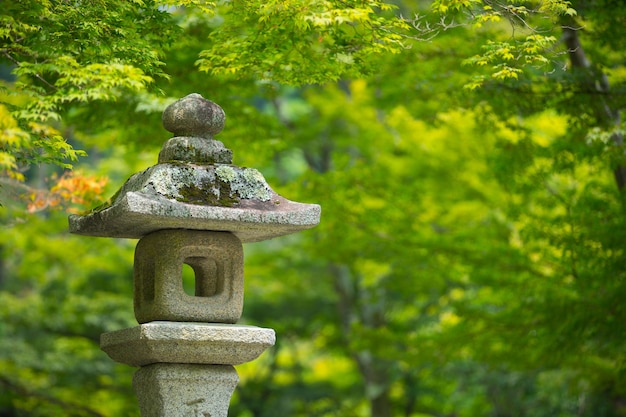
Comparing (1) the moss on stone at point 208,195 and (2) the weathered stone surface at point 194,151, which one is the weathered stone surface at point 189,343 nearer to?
(1) the moss on stone at point 208,195

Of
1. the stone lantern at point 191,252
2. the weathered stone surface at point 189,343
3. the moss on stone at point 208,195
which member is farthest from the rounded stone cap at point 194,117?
the weathered stone surface at point 189,343

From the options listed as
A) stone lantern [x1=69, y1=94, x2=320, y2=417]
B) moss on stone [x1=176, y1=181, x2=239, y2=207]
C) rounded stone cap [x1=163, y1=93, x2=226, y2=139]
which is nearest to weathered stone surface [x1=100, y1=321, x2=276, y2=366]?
stone lantern [x1=69, y1=94, x2=320, y2=417]

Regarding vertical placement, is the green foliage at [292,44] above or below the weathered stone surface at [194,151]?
above

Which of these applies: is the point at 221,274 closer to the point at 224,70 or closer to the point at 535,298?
the point at 224,70

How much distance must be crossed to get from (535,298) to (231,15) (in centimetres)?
499

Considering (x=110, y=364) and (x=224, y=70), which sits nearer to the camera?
A: (x=224, y=70)

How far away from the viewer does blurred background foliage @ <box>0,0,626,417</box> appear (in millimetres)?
6836

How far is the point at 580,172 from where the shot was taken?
12555 millimetres

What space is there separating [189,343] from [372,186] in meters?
6.27

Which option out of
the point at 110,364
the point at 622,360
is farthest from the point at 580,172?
the point at 110,364

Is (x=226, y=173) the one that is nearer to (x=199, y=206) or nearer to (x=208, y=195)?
(x=208, y=195)

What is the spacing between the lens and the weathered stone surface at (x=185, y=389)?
590 centimetres

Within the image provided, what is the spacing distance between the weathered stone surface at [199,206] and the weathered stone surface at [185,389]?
98 cm

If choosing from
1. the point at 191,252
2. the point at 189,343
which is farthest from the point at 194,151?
the point at 189,343
